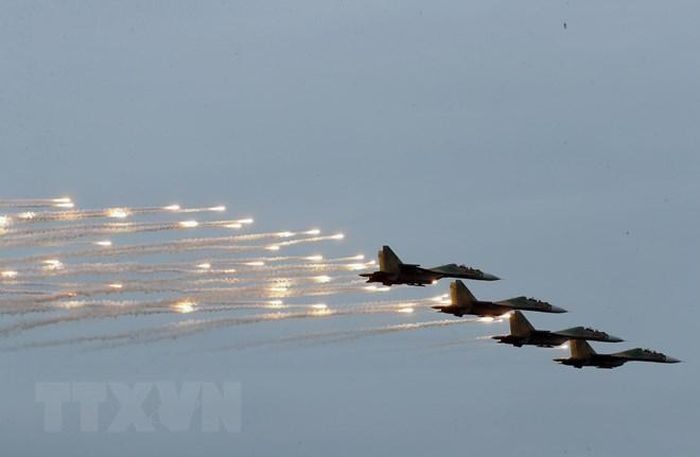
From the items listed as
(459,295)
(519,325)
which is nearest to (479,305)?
(459,295)

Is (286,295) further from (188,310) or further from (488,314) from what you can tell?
(488,314)

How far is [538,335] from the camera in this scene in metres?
155

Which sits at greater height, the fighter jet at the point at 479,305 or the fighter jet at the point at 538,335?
the fighter jet at the point at 479,305

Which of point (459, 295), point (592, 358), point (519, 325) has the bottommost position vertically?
point (592, 358)

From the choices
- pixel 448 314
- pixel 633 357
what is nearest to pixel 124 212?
pixel 448 314

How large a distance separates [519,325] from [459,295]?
9230 mm

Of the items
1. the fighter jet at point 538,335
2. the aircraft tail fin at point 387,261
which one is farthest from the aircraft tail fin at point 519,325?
the aircraft tail fin at point 387,261

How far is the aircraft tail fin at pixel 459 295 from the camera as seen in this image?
5778 inches

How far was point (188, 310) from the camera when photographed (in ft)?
404

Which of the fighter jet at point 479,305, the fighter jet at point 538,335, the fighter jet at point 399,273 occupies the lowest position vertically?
the fighter jet at point 538,335

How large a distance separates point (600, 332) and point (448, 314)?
1819 cm

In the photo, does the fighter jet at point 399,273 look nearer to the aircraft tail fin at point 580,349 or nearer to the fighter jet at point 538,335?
the fighter jet at point 538,335

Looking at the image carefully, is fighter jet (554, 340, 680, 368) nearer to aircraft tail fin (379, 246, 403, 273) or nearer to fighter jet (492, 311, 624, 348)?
fighter jet (492, 311, 624, 348)

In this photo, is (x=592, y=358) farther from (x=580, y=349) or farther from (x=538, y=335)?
(x=538, y=335)
